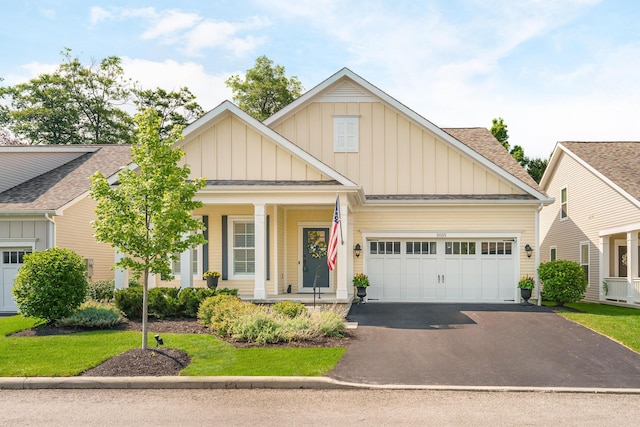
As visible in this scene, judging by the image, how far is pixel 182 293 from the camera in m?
15.6

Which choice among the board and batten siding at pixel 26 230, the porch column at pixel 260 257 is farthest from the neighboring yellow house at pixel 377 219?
the porch column at pixel 260 257

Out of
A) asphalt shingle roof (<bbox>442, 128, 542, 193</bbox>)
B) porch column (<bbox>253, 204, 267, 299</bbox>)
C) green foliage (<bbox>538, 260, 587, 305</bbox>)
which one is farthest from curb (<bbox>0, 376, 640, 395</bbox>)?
asphalt shingle roof (<bbox>442, 128, 542, 193</bbox>)

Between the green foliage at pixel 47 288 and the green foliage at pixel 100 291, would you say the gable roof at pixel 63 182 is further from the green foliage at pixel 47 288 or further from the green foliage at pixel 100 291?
the green foliage at pixel 47 288

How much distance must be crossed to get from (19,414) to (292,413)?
11.0 feet

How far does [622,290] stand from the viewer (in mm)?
21109

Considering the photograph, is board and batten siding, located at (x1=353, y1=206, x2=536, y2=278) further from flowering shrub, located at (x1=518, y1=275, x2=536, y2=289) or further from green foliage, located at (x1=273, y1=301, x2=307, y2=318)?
green foliage, located at (x1=273, y1=301, x2=307, y2=318)

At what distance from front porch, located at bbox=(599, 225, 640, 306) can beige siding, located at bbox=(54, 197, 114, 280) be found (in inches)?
663

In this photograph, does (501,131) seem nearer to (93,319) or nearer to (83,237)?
(83,237)

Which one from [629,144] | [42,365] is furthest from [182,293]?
[629,144]

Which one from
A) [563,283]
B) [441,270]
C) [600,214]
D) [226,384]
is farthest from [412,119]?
[226,384]

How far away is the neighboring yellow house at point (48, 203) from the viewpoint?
1934 centimetres

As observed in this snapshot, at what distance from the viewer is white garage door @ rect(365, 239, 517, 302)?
20078mm

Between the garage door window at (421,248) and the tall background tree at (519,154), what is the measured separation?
18.9m

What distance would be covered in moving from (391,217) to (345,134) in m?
3.23
